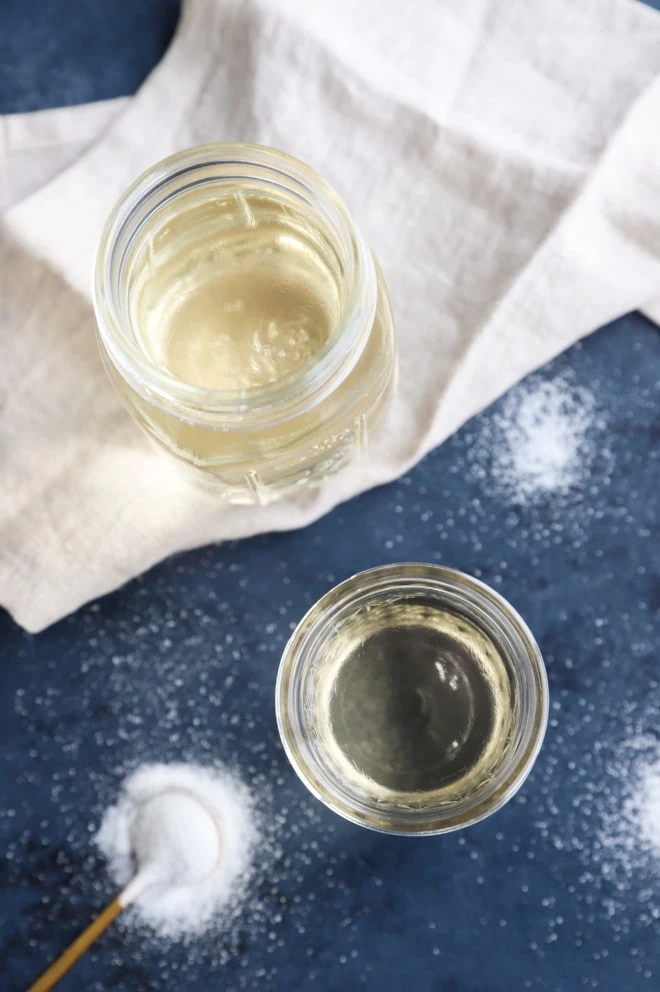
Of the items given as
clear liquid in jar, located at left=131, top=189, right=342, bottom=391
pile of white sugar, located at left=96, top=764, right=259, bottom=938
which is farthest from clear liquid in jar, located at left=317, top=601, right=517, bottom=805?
clear liquid in jar, located at left=131, top=189, right=342, bottom=391

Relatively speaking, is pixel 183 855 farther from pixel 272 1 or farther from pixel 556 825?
pixel 272 1

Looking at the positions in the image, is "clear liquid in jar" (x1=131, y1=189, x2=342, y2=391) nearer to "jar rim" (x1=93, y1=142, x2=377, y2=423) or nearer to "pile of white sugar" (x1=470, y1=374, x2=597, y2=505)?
"jar rim" (x1=93, y1=142, x2=377, y2=423)

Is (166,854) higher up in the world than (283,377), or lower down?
lower down

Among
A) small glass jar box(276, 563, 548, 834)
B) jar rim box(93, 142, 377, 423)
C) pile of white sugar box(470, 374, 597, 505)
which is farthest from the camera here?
pile of white sugar box(470, 374, 597, 505)

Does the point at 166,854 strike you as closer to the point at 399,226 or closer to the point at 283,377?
the point at 283,377

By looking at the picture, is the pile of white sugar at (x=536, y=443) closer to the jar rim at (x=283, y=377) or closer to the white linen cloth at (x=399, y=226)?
the white linen cloth at (x=399, y=226)

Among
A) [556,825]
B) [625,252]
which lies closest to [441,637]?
[556,825]

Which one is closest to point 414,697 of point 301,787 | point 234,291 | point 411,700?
point 411,700
